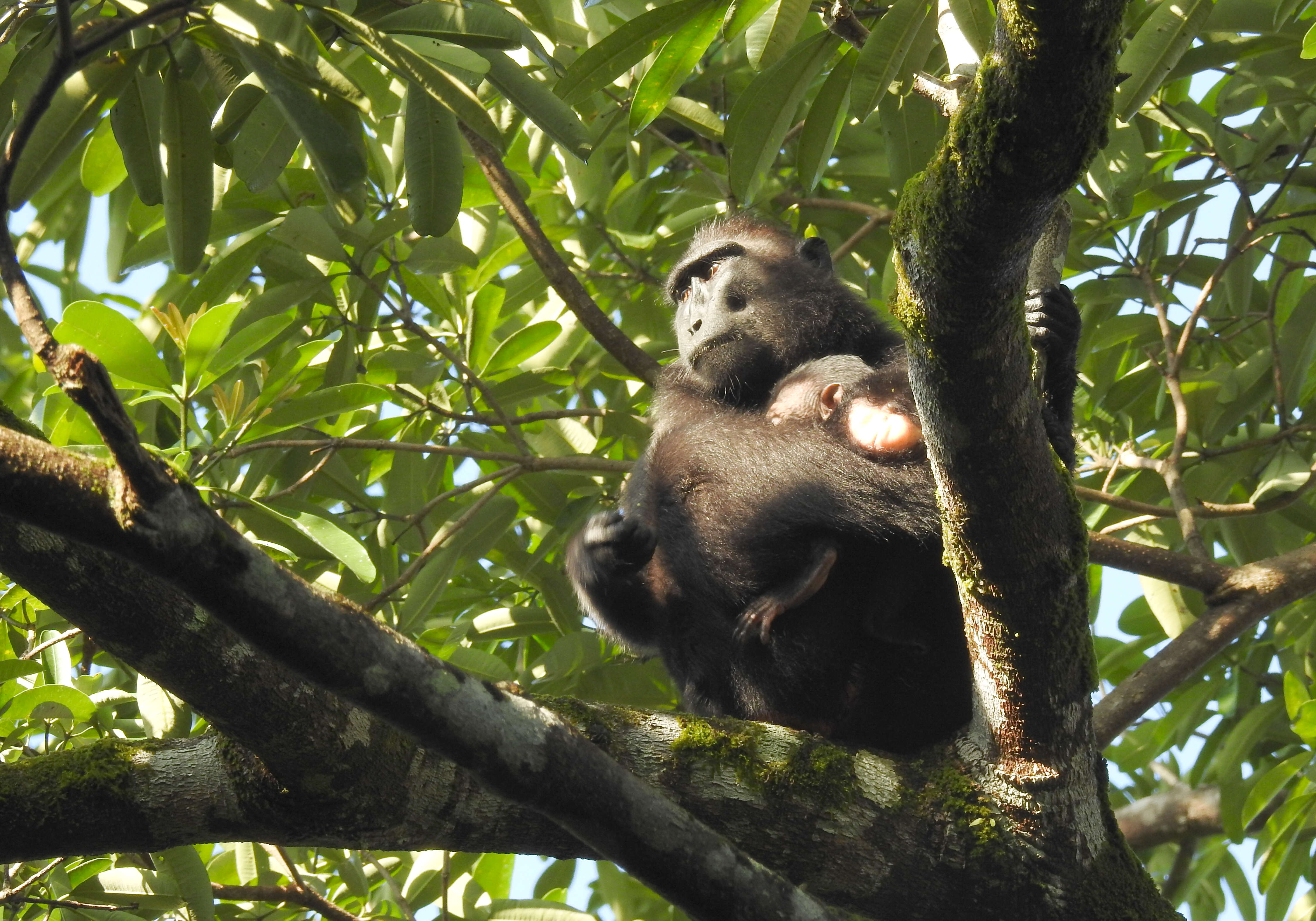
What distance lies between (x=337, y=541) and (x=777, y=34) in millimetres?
1901

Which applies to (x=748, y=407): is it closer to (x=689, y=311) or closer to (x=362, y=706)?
(x=689, y=311)

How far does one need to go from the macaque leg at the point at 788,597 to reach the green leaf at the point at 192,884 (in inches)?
67.6

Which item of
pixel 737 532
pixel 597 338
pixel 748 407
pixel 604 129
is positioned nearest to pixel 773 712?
pixel 737 532

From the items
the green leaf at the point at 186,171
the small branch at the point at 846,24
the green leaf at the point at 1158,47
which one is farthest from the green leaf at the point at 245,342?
the green leaf at the point at 1158,47

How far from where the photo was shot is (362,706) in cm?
194

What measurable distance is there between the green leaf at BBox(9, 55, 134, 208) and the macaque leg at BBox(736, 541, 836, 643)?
2151 mm

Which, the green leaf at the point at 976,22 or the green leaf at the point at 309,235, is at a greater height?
the green leaf at the point at 309,235

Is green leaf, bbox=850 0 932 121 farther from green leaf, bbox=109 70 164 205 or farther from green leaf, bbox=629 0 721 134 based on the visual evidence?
green leaf, bbox=109 70 164 205

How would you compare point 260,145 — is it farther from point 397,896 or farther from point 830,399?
point 397,896

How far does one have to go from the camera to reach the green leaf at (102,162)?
365 cm

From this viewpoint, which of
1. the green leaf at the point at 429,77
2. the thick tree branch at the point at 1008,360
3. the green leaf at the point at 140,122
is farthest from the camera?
the green leaf at the point at 140,122

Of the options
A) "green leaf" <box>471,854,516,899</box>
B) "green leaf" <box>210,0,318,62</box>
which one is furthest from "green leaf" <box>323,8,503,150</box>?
"green leaf" <box>471,854,516,899</box>

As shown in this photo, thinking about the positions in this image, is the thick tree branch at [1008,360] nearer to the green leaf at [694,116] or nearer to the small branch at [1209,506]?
the small branch at [1209,506]

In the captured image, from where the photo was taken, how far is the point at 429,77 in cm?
249
